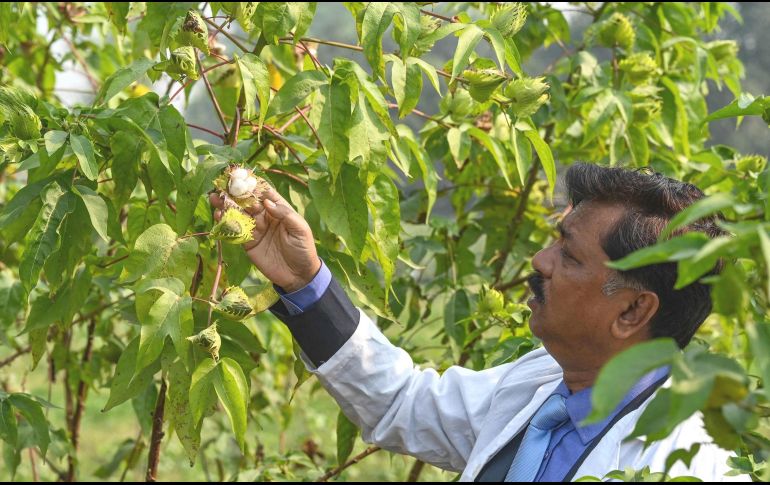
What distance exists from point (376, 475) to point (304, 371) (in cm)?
230

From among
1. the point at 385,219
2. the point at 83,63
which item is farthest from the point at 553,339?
the point at 83,63

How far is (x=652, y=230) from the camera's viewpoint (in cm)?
139

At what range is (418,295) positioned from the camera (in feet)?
7.21

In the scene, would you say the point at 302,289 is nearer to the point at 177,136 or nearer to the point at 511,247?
the point at 177,136

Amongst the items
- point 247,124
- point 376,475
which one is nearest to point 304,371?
point 247,124

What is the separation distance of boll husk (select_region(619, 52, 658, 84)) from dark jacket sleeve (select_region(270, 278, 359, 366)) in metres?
0.86

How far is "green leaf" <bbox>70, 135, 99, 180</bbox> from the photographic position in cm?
129

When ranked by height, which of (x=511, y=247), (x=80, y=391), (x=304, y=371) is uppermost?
(x=304, y=371)

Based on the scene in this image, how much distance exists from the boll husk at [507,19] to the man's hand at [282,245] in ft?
1.35

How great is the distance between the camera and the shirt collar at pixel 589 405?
4.40 ft

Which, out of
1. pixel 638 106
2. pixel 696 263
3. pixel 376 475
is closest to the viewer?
pixel 696 263

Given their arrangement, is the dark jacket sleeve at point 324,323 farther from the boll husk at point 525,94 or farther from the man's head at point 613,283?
the boll husk at point 525,94

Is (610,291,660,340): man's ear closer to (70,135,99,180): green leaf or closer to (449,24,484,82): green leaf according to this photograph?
(449,24,484,82): green leaf

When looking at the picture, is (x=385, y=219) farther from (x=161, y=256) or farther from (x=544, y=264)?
(x=161, y=256)
